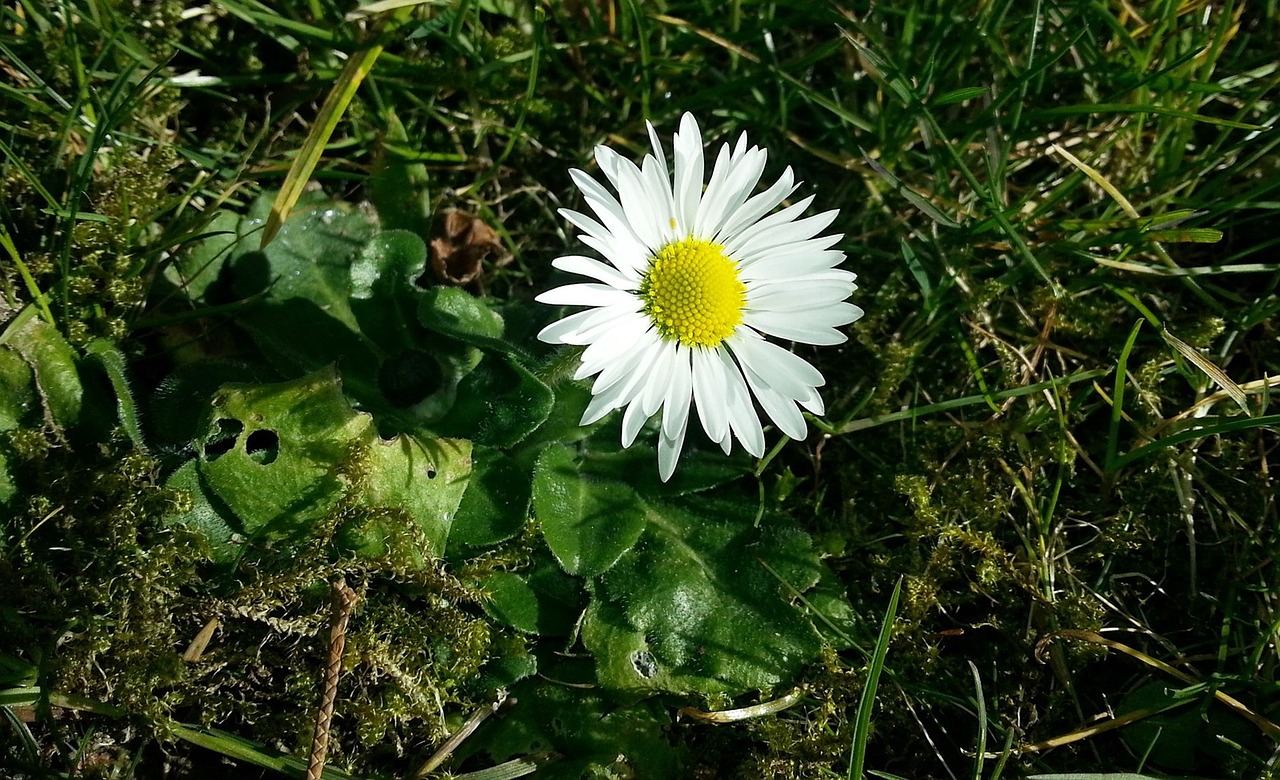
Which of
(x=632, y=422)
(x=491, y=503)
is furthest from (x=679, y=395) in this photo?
(x=491, y=503)

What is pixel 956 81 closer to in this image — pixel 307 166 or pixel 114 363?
pixel 307 166

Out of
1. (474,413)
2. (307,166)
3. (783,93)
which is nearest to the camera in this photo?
(307,166)

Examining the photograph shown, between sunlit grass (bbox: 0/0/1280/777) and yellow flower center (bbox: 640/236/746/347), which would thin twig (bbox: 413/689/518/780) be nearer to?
sunlit grass (bbox: 0/0/1280/777)

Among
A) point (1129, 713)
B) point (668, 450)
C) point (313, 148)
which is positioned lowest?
point (1129, 713)

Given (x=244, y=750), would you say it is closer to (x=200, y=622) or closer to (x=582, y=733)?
(x=200, y=622)

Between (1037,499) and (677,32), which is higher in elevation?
(677,32)

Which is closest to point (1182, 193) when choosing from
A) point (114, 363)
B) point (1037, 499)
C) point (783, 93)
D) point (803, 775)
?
point (1037, 499)

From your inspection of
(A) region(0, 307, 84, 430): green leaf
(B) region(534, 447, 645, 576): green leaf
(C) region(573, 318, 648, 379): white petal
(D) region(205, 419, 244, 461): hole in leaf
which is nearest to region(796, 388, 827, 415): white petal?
(C) region(573, 318, 648, 379): white petal
